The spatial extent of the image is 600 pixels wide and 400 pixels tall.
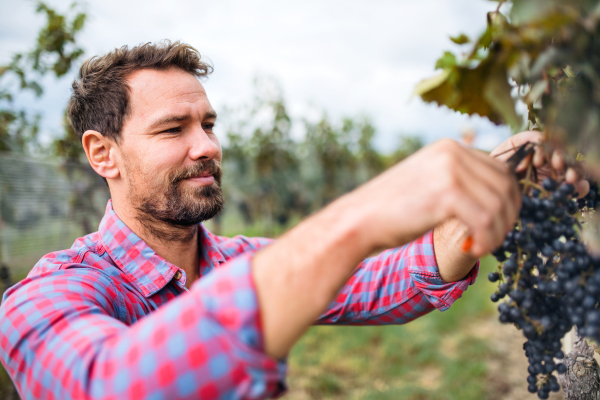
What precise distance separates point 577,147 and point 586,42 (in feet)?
0.60

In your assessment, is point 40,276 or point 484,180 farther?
point 40,276

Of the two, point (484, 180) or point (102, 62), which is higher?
point (102, 62)

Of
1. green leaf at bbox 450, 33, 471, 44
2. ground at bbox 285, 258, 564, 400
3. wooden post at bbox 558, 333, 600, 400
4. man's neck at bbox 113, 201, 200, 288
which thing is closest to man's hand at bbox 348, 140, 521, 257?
green leaf at bbox 450, 33, 471, 44

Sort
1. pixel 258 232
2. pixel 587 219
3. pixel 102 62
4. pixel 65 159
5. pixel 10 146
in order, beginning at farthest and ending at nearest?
1. pixel 258 232
2. pixel 65 159
3. pixel 10 146
4. pixel 102 62
5. pixel 587 219

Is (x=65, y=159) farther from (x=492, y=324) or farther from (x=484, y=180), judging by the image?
(x=492, y=324)

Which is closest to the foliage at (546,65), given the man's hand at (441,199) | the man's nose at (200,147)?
the man's hand at (441,199)

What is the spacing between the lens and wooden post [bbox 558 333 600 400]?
1.14m

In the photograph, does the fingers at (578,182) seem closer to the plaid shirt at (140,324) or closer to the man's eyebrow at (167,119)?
the plaid shirt at (140,324)

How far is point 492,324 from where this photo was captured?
6.23 meters

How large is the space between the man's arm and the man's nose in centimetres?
111

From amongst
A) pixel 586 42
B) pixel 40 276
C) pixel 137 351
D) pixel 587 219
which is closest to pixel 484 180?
pixel 586 42

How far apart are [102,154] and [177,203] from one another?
1.72 feet

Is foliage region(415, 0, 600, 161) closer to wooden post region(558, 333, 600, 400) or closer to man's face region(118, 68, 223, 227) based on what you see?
wooden post region(558, 333, 600, 400)

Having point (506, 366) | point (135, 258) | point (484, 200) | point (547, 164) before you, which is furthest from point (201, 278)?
point (506, 366)
